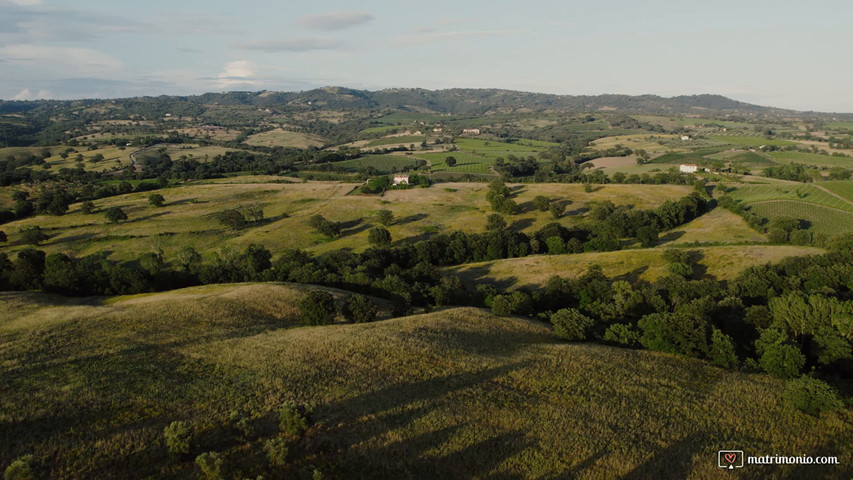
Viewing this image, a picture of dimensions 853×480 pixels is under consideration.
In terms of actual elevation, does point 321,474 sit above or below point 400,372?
above

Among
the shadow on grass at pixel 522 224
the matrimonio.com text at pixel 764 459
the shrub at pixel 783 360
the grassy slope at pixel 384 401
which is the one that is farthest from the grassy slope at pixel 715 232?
the matrimonio.com text at pixel 764 459

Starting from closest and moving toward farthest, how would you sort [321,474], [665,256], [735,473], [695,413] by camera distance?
[321,474]
[735,473]
[695,413]
[665,256]

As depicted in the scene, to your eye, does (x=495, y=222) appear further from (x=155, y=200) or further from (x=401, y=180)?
(x=155, y=200)

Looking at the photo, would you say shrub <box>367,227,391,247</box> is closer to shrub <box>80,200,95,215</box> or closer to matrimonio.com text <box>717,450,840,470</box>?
matrimonio.com text <box>717,450,840,470</box>

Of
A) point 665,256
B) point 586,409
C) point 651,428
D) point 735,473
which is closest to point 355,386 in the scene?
point 586,409

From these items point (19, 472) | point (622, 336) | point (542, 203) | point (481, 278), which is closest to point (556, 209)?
point (542, 203)

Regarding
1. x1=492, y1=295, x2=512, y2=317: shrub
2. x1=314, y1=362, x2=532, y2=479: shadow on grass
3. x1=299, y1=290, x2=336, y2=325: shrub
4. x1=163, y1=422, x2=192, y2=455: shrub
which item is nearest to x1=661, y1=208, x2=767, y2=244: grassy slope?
x1=492, y1=295, x2=512, y2=317: shrub

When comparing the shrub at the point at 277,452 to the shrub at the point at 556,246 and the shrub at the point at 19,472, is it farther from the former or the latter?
the shrub at the point at 556,246

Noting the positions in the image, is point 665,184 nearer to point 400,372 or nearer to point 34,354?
point 400,372
